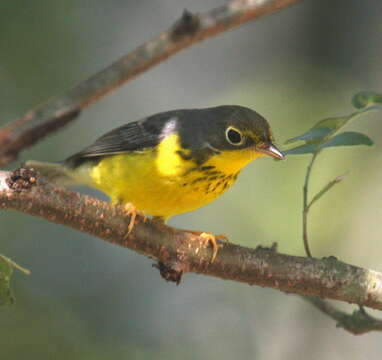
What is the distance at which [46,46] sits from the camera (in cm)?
846

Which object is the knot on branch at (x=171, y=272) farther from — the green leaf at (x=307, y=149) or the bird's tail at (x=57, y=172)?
the bird's tail at (x=57, y=172)

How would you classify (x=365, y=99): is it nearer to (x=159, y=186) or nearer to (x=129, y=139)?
(x=159, y=186)

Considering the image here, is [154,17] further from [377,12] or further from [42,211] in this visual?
[42,211]

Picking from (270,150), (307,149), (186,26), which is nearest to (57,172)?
(270,150)

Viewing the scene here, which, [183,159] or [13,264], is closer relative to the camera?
[13,264]

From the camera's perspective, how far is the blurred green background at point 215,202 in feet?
22.4

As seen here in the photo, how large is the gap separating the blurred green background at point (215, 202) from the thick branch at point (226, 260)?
2627 mm

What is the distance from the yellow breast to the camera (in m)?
4.69

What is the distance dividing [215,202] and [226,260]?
16.3ft

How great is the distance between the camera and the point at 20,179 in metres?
2.96

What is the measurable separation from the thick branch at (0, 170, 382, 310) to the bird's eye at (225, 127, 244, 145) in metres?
1.37

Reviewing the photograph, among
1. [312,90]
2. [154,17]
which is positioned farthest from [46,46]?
[312,90]

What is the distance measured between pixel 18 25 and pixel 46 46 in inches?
34.9

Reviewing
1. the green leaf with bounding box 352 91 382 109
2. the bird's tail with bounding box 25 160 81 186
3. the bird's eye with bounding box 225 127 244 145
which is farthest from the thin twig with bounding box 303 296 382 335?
the bird's tail with bounding box 25 160 81 186
